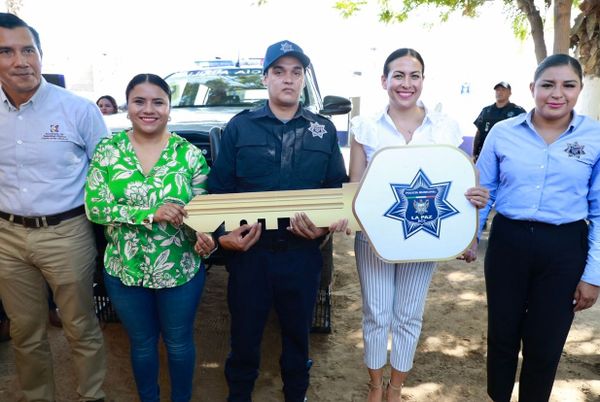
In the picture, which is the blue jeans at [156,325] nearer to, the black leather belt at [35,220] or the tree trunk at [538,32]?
the black leather belt at [35,220]

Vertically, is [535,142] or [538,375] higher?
[535,142]

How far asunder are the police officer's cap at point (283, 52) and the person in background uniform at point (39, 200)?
3.07 feet

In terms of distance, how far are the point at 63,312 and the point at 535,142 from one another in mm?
2427

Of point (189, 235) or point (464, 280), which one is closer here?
point (189, 235)

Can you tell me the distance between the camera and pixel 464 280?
15.1 ft

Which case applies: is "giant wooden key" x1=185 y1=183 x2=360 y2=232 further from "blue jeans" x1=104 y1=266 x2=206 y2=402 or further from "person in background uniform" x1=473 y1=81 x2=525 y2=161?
"person in background uniform" x1=473 y1=81 x2=525 y2=161

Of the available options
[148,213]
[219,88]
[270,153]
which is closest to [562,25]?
[219,88]

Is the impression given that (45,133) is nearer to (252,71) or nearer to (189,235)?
(189,235)

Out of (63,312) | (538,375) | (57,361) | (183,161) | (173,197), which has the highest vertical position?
(183,161)

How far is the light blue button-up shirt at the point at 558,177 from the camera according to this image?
81.9 inches

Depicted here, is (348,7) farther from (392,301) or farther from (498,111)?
(392,301)

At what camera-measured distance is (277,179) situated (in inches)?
85.3

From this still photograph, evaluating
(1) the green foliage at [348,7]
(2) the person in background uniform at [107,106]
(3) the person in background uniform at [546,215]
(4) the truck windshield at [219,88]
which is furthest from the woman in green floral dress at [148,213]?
(1) the green foliage at [348,7]

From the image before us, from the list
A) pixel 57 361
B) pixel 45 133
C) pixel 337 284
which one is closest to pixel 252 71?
pixel 337 284
